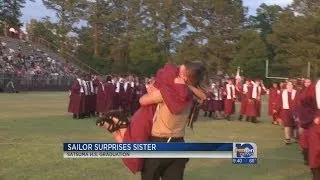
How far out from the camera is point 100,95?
24.5 meters

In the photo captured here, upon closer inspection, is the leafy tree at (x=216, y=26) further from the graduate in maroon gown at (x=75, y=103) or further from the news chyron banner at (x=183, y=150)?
the news chyron banner at (x=183, y=150)

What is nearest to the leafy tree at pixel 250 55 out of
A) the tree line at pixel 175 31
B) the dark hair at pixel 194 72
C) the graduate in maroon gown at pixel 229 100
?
the tree line at pixel 175 31

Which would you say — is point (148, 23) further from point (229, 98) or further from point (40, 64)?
point (229, 98)

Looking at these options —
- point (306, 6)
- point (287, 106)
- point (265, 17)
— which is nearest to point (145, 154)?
point (287, 106)

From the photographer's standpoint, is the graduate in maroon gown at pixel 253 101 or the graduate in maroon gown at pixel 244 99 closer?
the graduate in maroon gown at pixel 253 101

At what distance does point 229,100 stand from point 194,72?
21.6 m

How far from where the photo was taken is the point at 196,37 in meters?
86.4

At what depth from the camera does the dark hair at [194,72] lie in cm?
601

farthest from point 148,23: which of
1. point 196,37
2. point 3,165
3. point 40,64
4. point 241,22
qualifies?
point 3,165

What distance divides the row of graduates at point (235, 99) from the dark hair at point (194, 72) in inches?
708

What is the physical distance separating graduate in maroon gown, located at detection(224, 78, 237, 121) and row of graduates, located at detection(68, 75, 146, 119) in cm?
388

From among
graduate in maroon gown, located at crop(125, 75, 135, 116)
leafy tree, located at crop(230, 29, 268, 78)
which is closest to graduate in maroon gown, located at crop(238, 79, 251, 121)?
graduate in maroon gown, located at crop(125, 75, 135, 116)

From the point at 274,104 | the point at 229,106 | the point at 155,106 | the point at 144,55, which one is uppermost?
the point at 144,55

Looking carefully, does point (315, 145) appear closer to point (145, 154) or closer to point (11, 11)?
point (145, 154)
